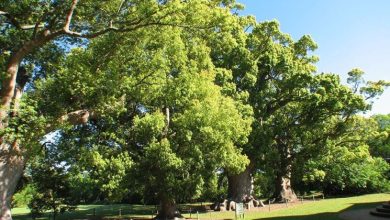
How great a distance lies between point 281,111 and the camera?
41.2 meters

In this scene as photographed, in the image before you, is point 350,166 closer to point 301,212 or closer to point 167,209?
point 301,212

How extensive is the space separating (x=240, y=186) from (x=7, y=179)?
957 inches

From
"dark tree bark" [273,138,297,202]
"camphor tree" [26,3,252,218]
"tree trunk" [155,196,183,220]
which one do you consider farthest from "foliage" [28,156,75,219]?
"dark tree bark" [273,138,297,202]

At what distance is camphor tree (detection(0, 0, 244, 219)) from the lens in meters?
18.2

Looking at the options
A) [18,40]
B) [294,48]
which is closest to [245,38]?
[294,48]

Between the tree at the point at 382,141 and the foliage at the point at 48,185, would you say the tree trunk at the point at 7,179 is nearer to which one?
the foliage at the point at 48,185

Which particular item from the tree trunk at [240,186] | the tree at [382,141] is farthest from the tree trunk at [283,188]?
the tree at [382,141]

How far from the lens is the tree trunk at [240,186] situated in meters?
37.7

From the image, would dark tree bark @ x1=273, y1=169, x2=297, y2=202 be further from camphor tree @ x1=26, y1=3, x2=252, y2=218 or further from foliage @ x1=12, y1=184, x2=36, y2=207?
foliage @ x1=12, y1=184, x2=36, y2=207

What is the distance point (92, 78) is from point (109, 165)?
594cm

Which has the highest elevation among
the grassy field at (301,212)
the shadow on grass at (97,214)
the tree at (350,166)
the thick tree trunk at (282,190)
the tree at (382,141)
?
the tree at (382,141)

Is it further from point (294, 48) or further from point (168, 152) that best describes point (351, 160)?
point (168, 152)

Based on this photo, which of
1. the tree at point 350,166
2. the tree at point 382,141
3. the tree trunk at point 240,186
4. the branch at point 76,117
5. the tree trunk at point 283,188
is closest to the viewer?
the branch at point 76,117

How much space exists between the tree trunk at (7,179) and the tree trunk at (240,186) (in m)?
23.2
